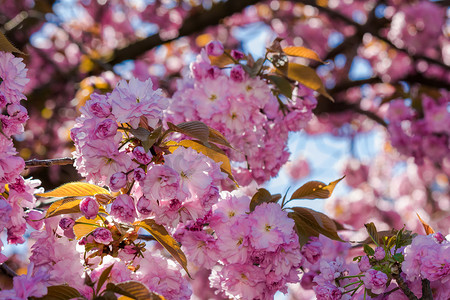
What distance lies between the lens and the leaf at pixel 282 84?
5.94ft

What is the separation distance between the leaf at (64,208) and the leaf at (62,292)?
250 millimetres

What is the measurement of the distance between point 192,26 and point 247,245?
8.46ft

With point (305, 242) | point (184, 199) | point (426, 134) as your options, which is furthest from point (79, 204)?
point (426, 134)

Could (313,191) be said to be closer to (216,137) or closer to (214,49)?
(216,137)

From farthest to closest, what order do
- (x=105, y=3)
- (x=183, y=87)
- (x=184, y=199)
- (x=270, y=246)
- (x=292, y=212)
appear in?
(x=105, y=3) < (x=183, y=87) < (x=292, y=212) < (x=270, y=246) < (x=184, y=199)

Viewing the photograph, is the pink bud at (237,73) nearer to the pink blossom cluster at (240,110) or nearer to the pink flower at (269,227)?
the pink blossom cluster at (240,110)

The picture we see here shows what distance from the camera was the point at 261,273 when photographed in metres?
1.44

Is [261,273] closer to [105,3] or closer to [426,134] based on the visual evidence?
[426,134]

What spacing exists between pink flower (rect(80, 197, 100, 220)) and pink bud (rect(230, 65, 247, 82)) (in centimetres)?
76

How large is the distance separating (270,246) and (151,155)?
1.31 ft

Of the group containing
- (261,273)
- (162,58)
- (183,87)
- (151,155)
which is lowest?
(162,58)

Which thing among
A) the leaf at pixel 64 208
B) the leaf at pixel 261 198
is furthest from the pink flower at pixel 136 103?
the leaf at pixel 261 198

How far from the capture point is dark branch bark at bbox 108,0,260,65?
11.7 ft

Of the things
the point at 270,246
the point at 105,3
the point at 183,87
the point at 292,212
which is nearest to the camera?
the point at 270,246
